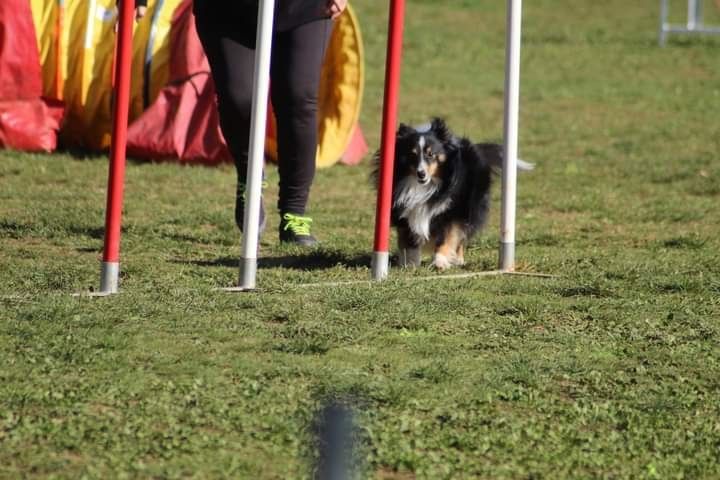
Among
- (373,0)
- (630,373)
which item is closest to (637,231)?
(630,373)

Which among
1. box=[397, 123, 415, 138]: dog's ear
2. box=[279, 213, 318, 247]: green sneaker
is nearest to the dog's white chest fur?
box=[397, 123, 415, 138]: dog's ear

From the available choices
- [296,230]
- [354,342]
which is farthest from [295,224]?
[354,342]

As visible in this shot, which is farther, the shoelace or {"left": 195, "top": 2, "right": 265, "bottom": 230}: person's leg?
the shoelace

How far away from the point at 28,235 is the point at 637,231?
123 inches

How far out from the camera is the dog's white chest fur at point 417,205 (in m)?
5.79

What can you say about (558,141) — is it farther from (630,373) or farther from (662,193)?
(630,373)

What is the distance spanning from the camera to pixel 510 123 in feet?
17.7

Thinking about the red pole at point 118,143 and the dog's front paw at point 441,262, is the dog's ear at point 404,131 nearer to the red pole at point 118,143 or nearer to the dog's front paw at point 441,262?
the dog's front paw at point 441,262

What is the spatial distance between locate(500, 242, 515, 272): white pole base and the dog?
0.29m

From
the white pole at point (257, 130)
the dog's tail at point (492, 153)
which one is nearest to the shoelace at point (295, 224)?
the dog's tail at point (492, 153)

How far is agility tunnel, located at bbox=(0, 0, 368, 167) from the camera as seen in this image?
9.12m

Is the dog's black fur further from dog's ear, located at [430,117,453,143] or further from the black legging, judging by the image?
the black legging

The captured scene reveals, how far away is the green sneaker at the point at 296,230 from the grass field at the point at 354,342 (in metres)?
0.09

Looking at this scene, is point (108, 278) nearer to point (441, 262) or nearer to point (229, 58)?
point (229, 58)
